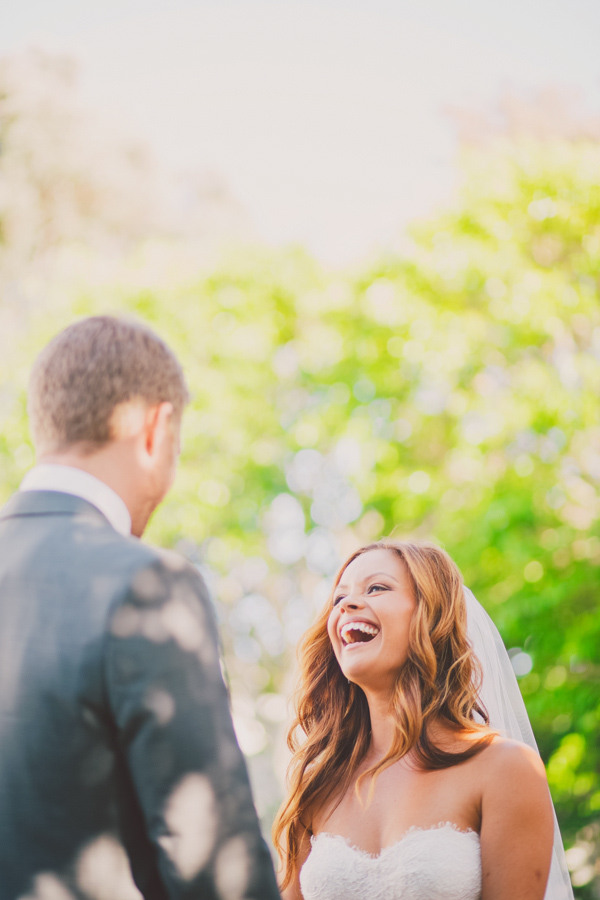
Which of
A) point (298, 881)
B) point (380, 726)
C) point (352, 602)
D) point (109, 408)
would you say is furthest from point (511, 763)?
point (109, 408)

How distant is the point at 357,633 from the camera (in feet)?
10.4

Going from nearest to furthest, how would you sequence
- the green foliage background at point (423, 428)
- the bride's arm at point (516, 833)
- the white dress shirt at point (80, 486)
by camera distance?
the white dress shirt at point (80, 486) < the bride's arm at point (516, 833) < the green foliage background at point (423, 428)

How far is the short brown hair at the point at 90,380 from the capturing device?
162 cm

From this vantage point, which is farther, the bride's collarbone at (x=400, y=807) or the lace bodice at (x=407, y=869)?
the bride's collarbone at (x=400, y=807)

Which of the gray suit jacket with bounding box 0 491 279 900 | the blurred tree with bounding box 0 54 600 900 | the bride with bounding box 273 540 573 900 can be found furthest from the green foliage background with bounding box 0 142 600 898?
the gray suit jacket with bounding box 0 491 279 900

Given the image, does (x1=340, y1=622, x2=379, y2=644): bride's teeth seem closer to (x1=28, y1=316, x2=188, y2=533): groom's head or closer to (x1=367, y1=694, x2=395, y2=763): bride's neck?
(x1=367, y1=694, x2=395, y2=763): bride's neck

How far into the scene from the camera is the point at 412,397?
10.8 metres

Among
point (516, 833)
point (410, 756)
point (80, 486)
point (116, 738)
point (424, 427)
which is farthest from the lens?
point (424, 427)

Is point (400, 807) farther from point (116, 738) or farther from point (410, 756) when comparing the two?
point (116, 738)

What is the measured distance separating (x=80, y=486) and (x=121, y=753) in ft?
1.81

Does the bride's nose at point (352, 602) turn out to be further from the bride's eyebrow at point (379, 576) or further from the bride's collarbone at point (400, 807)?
the bride's collarbone at point (400, 807)

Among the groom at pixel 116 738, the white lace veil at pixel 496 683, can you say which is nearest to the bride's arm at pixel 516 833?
the white lace veil at pixel 496 683

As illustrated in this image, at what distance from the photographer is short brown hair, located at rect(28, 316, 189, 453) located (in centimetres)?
162

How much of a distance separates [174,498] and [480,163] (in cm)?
687
